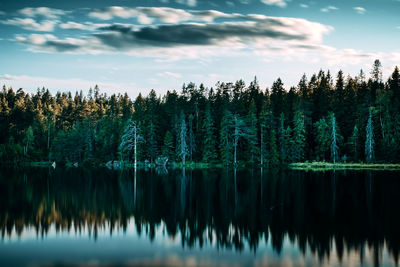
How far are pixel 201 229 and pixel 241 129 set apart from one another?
232ft

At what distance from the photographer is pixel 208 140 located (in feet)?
299

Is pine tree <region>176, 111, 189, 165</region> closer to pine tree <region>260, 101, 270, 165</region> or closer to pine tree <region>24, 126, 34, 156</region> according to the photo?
pine tree <region>260, 101, 270, 165</region>

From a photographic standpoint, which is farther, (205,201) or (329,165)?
(329,165)

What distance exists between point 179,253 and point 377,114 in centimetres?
8242

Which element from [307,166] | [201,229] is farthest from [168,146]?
[201,229]

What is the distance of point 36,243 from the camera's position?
1666 cm

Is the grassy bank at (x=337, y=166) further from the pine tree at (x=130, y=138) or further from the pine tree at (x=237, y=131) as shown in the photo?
the pine tree at (x=130, y=138)

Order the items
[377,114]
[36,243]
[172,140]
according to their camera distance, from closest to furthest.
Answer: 1. [36,243]
2. [377,114]
3. [172,140]

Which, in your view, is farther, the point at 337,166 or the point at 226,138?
the point at 226,138

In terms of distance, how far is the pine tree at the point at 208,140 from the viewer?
89625 millimetres

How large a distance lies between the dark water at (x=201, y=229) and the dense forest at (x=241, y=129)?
178ft

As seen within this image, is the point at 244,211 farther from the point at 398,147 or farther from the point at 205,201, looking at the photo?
the point at 398,147

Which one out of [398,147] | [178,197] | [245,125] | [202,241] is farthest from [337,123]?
[202,241]

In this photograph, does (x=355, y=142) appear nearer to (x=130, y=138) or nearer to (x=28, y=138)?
(x=130, y=138)
